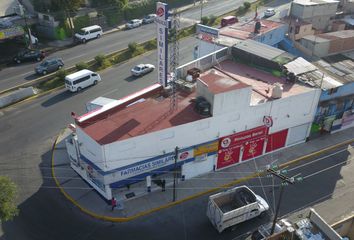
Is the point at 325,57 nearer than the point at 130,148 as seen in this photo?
No

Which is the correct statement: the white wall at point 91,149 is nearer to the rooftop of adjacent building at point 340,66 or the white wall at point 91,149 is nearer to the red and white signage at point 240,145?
the red and white signage at point 240,145

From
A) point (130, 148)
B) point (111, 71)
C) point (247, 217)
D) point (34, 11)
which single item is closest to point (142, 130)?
point (130, 148)

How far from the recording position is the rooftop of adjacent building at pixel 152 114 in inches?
1298

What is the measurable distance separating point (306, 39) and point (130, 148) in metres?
32.7

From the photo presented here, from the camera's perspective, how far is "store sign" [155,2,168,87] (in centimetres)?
3731

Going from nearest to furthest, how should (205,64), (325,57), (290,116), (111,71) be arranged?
(290,116)
(205,64)
(325,57)
(111,71)

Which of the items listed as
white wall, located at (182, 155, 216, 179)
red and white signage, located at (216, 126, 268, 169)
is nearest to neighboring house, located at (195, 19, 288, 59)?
red and white signage, located at (216, 126, 268, 169)

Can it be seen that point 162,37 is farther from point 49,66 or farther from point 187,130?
point 49,66

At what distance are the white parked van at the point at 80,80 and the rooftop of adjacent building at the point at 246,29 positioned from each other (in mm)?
20840

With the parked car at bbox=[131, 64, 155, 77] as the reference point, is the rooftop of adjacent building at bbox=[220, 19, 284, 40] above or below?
above

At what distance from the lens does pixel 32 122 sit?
46344 mm

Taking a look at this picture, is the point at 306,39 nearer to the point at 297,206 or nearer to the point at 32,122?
the point at 297,206

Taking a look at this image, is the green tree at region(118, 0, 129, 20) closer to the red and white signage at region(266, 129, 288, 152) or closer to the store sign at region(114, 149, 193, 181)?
the red and white signage at region(266, 129, 288, 152)

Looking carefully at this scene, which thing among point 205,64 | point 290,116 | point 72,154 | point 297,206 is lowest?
point 297,206
